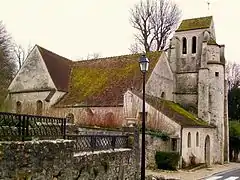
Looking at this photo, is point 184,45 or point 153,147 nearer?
point 153,147

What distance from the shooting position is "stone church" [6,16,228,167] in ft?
98.0

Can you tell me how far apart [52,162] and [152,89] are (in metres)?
23.6

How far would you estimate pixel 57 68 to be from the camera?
3525cm

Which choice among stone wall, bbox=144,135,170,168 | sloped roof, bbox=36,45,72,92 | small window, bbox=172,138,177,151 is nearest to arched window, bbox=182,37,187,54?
sloped roof, bbox=36,45,72,92

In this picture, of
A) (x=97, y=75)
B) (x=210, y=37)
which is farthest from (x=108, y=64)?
(x=210, y=37)

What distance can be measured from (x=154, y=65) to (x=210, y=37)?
7.37 meters

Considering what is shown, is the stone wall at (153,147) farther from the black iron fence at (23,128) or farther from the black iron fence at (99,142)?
the black iron fence at (23,128)

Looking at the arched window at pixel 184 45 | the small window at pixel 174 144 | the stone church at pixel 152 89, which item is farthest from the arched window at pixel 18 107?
the arched window at pixel 184 45

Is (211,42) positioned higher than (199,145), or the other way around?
(211,42)

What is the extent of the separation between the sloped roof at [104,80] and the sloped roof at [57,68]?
2.05 ft

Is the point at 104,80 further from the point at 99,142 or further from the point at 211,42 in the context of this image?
the point at 99,142

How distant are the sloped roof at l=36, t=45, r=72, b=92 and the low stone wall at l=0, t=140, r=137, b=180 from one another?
2088 centimetres

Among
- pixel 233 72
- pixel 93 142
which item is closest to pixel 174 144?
pixel 93 142

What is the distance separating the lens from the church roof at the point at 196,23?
37.3m
